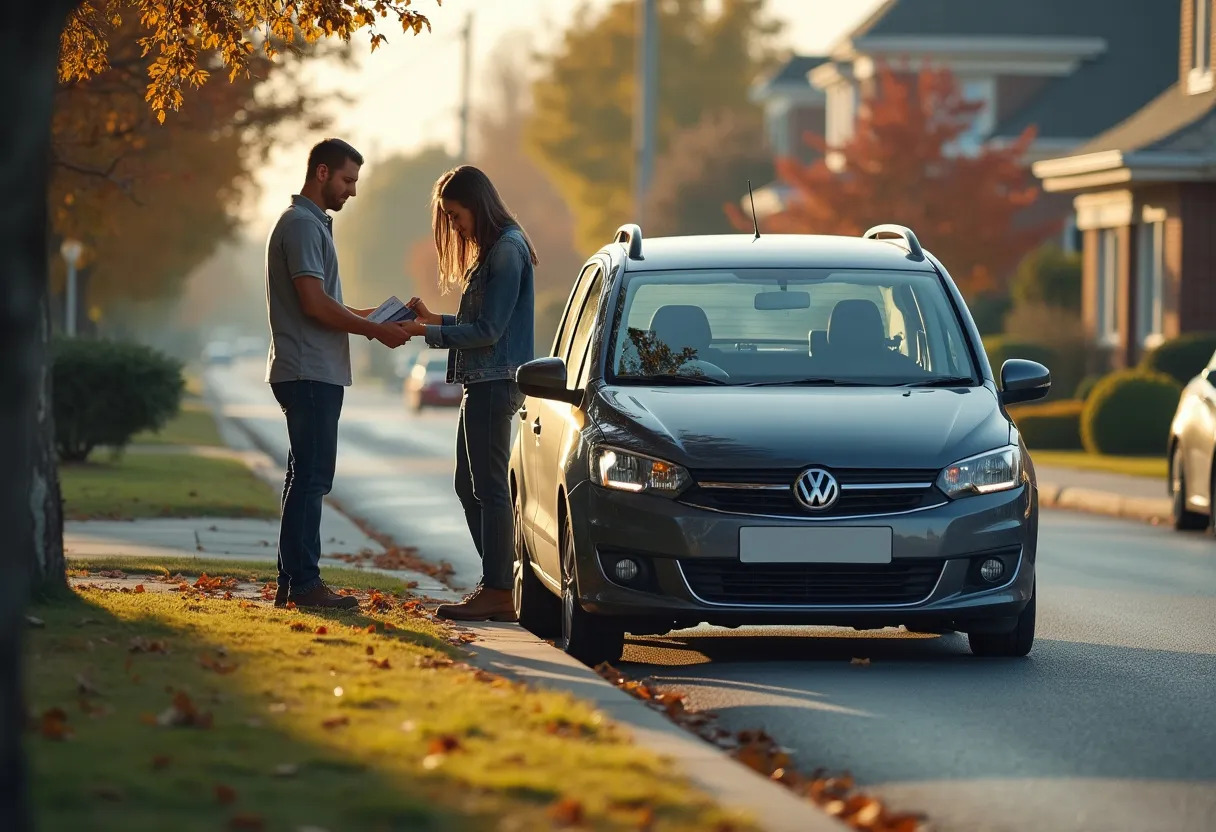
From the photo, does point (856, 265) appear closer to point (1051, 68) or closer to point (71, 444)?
point (71, 444)

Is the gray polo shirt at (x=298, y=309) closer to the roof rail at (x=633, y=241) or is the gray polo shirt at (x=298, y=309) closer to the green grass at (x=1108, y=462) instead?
the roof rail at (x=633, y=241)

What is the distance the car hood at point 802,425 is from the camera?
901 cm

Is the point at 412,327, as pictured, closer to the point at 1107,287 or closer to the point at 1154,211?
the point at 1154,211

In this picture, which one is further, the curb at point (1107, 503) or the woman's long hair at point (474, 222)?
the curb at point (1107, 503)

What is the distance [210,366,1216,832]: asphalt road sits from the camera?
667 centimetres

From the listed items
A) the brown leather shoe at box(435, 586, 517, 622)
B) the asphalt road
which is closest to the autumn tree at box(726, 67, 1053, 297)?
the asphalt road

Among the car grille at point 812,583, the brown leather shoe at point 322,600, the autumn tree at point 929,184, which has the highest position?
the autumn tree at point 929,184

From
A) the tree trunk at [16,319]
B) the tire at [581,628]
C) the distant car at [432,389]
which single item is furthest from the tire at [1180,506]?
the distant car at [432,389]

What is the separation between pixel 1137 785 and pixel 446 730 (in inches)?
82.1

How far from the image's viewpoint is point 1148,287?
120 ft

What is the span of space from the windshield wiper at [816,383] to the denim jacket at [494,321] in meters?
1.25

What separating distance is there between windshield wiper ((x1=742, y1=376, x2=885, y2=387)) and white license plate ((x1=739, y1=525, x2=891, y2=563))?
1.09 metres

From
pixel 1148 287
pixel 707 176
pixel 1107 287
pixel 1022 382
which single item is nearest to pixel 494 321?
pixel 1022 382

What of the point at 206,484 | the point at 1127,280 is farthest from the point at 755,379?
the point at 1127,280
